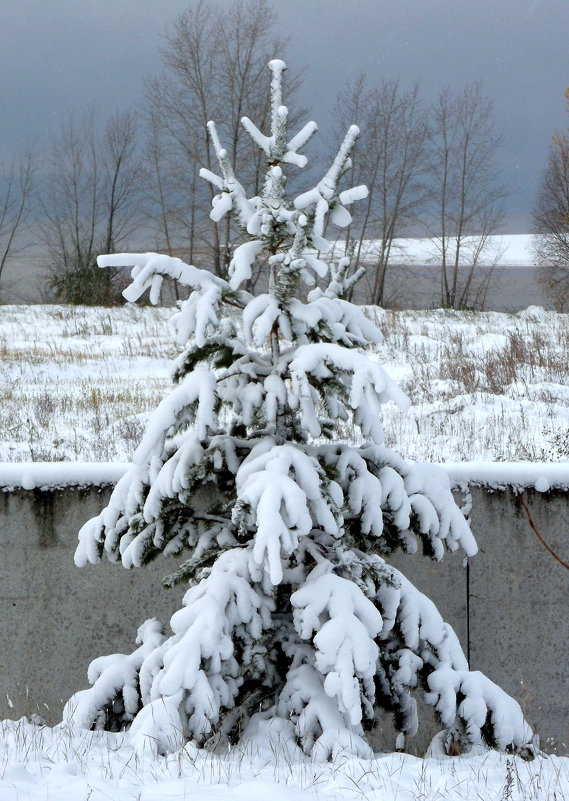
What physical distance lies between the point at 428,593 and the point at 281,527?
308 centimetres

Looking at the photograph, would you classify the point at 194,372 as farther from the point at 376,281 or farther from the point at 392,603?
the point at 376,281

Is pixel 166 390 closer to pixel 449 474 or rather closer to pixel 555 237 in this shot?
pixel 449 474

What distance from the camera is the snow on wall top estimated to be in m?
6.39

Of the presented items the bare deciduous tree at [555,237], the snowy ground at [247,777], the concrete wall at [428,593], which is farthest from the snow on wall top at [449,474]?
the bare deciduous tree at [555,237]

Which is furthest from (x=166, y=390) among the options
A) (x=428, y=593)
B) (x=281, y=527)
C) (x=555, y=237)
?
(x=555, y=237)

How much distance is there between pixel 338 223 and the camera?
14.6 ft

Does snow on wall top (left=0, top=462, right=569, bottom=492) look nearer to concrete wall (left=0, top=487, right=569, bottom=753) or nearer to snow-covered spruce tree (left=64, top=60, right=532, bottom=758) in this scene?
concrete wall (left=0, top=487, right=569, bottom=753)

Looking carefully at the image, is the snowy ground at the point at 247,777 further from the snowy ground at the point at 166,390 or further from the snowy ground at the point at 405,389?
the snowy ground at the point at 405,389

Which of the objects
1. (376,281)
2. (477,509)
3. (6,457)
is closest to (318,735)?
(477,509)

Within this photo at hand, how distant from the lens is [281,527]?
377 cm

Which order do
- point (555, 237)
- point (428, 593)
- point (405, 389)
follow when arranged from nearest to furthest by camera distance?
point (428, 593) → point (405, 389) → point (555, 237)

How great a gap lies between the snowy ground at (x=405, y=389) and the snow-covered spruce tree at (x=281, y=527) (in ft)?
9.95

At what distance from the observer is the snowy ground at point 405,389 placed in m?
8.15

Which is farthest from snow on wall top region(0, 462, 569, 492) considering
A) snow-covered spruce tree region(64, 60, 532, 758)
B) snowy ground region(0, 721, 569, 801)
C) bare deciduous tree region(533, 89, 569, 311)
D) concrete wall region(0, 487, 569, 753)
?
bare deciduous tree region(533, 89, 569, 311)
